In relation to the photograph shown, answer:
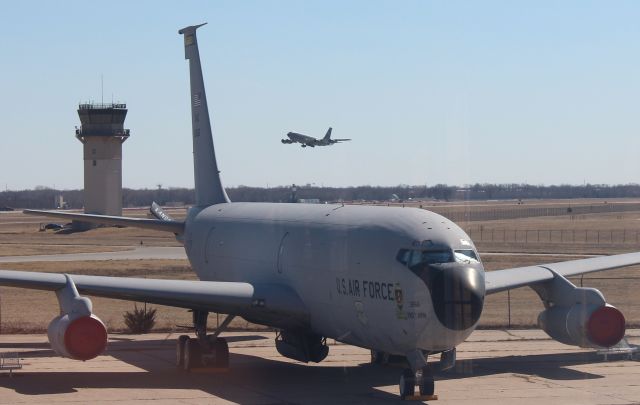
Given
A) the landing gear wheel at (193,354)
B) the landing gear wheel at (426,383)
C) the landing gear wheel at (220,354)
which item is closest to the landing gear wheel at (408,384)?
the landing gear wheel at (426,383)

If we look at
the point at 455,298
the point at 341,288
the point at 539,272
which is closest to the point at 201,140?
the point at 539,272

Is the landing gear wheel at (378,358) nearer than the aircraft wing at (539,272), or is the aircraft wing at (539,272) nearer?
the aircraft wing at (539,272)

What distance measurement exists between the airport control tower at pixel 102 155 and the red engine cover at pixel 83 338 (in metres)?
103

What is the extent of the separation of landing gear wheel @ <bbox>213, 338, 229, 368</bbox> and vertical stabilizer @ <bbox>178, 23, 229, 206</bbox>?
10266 millimetres

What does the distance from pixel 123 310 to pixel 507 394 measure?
2478 centimetres

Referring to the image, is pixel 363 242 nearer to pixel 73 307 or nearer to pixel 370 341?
pixel 370 341

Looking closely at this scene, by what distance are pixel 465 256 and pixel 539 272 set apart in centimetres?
841

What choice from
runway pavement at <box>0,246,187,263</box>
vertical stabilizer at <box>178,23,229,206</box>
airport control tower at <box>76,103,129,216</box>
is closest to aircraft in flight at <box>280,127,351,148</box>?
vertical stabilizer at <box>178,23,229,206</box>

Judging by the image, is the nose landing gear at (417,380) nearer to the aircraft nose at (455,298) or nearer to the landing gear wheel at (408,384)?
the landing gear wheel at (408,384)

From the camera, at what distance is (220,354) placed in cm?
3056

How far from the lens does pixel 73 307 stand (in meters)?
26.1

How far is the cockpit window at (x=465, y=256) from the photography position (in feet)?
77.5

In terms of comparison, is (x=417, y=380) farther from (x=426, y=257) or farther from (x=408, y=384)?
(x=426, y=257)

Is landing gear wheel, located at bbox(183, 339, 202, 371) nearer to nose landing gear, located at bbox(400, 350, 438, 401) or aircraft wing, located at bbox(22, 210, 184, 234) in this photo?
aircraft wing, located at bbox(22, 210, 184, 234)
